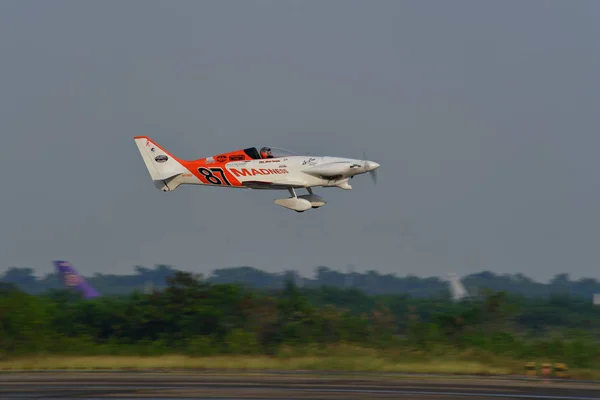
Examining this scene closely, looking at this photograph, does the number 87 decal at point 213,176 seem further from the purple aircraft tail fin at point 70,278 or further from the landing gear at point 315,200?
the purple aircraft tail fin at point 70,278

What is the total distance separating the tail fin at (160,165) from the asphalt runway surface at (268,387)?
24.5 ft

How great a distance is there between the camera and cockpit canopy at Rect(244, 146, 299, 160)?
A: 33.2 meters

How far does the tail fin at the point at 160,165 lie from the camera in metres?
35.2

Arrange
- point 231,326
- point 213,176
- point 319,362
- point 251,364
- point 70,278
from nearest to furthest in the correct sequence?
point 213,176
point 319,362
point 251,364
point 231,326
point 70,278

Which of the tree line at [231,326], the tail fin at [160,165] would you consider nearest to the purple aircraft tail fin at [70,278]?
the tree line at [231,326]

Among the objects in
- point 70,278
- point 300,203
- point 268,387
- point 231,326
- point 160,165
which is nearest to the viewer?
point 268,387

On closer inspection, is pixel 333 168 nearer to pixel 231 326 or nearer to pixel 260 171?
pixel 260 171

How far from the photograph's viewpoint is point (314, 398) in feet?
80.5

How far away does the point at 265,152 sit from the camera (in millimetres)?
33219

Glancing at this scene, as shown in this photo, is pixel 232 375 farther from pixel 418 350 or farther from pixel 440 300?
pixel 440 300

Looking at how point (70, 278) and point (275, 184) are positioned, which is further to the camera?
point (70, 278)

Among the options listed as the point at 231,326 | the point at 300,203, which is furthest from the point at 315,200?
the point at 231,326

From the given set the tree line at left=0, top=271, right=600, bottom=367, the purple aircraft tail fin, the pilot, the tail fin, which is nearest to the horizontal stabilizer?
the pilot

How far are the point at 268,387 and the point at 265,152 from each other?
9.37m
